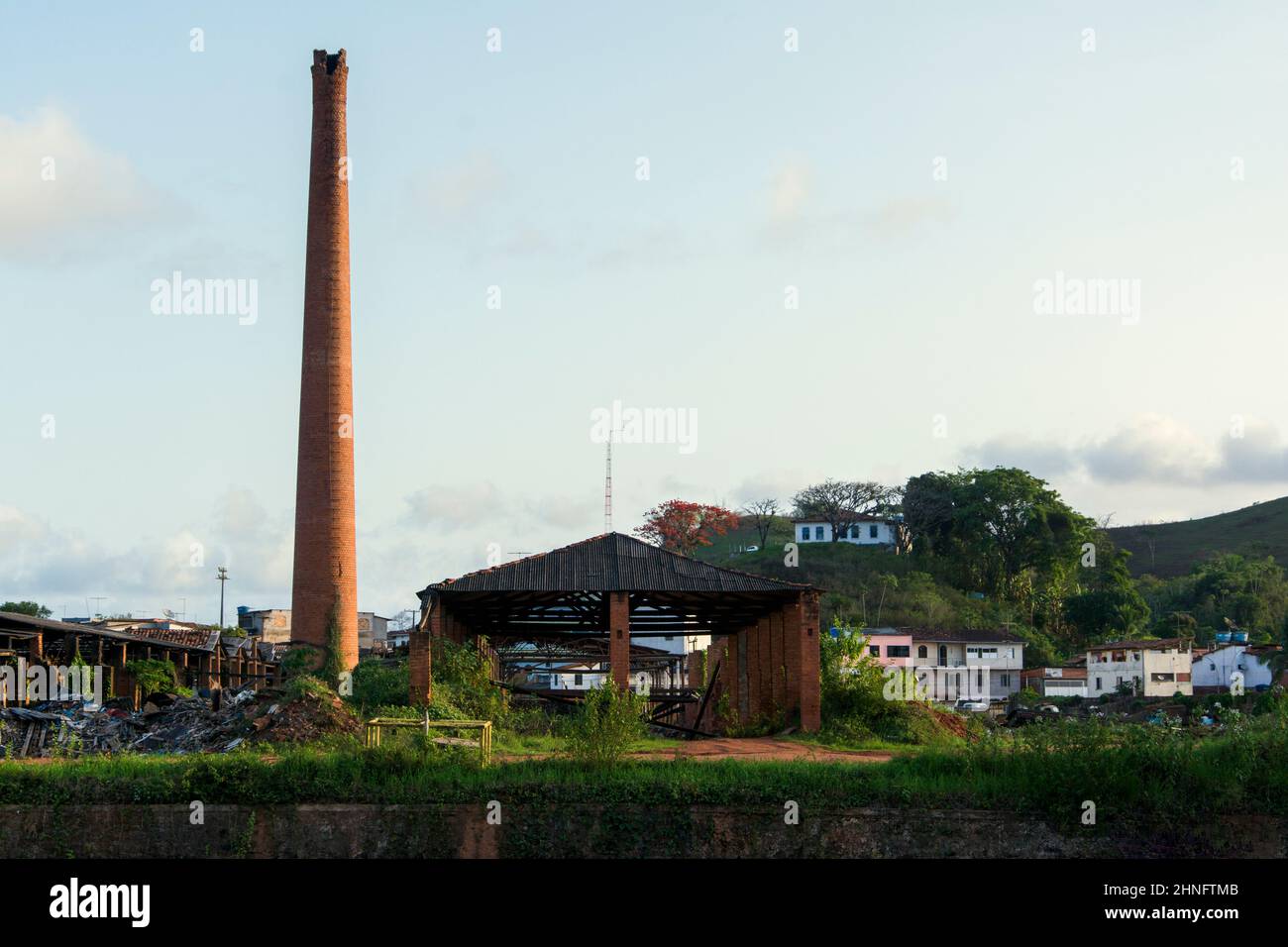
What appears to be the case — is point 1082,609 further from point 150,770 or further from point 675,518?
point 150,770

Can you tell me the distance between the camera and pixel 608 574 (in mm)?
28109

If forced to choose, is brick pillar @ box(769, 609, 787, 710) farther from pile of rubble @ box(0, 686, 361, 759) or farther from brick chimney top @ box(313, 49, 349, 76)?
brick chimney top @ box(313, 49, 349, 76)

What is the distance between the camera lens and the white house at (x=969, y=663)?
63.3 metres

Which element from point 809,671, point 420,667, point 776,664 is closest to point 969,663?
point 776,664

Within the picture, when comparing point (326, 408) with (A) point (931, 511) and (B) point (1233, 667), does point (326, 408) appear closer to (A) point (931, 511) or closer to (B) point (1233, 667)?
(B) point (1233, 667)

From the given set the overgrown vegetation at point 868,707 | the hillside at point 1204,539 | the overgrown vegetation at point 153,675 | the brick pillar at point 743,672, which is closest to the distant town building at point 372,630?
the overgrown vegetation at point 153,675

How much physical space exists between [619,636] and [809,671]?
3.93 m

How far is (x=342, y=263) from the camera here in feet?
111

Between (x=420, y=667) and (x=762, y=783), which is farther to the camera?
(x=420, y=667)

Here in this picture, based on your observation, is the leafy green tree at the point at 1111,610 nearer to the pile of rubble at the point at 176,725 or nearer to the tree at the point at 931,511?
the tree at the point at 931,511

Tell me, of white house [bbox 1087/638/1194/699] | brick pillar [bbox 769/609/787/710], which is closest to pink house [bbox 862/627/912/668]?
white house [bbox 1087/638/1194/699]

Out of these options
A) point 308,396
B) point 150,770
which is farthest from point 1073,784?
point 308,396
